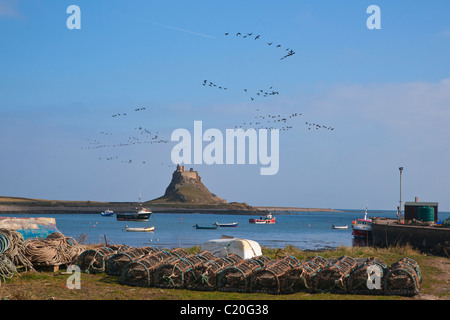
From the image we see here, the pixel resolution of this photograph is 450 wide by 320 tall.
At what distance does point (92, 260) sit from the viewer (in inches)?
777

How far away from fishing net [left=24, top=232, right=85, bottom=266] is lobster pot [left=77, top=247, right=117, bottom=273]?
557 millimetres

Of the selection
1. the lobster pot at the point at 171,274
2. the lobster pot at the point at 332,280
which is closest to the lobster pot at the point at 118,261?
the lobster pot at the point at 171,274

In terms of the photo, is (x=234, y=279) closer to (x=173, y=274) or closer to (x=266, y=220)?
(x=173, y=274)

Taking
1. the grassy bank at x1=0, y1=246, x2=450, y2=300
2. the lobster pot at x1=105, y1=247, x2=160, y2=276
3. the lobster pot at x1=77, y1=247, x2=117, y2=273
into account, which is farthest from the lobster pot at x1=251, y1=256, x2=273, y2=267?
the lobster pot at x1=77, y1=247, x2=117, y2=273

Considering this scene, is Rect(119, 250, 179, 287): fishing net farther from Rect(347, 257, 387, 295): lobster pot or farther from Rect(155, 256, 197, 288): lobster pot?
Rect(347, 257, 387, 295): lobster pot

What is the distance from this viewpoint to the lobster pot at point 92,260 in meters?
19.6

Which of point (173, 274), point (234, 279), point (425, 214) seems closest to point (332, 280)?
point (234, 279)

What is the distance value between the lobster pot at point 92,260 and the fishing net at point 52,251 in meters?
0.56

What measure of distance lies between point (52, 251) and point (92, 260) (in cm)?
154

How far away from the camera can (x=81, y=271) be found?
64.5 ft
